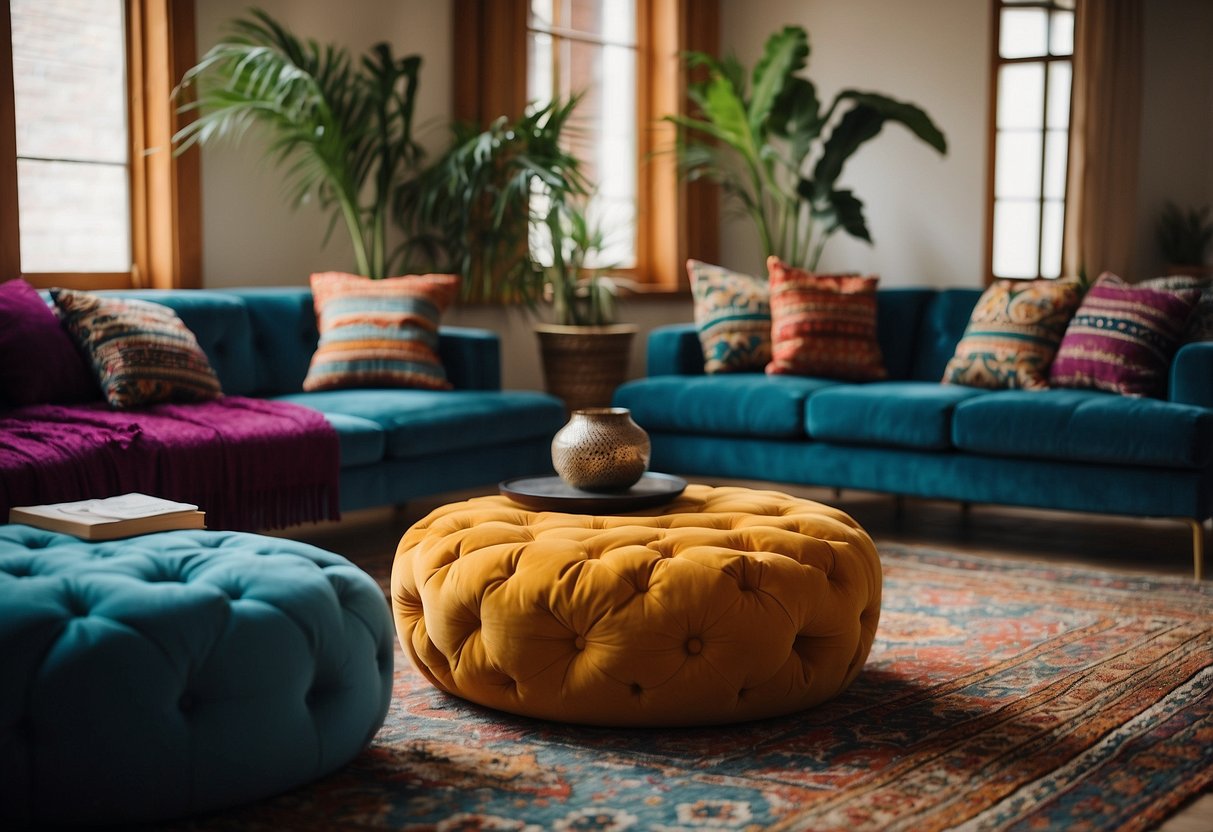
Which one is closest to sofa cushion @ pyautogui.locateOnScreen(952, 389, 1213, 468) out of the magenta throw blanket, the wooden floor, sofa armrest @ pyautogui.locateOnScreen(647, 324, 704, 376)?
the wooden floor

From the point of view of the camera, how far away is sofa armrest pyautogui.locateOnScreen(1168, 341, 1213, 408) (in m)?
4.16

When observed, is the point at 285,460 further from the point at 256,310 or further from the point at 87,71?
the point at 87,71

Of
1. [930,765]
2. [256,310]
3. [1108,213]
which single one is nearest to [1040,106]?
[1108,213]

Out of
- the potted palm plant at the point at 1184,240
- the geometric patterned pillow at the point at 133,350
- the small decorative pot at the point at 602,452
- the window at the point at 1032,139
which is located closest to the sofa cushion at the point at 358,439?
the geometric patterned pillow at the point at 133,350

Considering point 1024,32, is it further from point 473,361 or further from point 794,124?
point 473,361

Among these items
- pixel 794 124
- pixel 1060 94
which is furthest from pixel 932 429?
pixel 1060 94

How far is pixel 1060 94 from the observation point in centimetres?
754

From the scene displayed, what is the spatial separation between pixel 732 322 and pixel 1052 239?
10.1 ft

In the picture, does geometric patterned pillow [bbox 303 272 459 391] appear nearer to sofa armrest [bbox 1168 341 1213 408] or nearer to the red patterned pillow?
the red patterned pillow

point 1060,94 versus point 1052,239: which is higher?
point 1060,94

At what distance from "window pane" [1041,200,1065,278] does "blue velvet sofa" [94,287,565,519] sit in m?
3.76

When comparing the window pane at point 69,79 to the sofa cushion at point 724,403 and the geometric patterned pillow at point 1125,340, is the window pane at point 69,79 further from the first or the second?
the geometric patterned pillow at point 1125,340

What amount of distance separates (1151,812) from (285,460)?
8.09ft

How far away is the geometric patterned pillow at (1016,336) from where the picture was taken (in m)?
4.65
